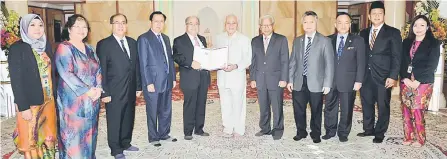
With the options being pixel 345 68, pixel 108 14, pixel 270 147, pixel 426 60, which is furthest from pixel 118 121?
pixel 108 14

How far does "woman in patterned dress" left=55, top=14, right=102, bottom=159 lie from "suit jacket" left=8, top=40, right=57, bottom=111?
19 centimetres

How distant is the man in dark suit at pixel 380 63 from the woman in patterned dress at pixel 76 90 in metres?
3.35

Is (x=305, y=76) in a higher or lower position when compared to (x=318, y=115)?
higher

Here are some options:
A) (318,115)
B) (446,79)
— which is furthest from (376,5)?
(446,79)

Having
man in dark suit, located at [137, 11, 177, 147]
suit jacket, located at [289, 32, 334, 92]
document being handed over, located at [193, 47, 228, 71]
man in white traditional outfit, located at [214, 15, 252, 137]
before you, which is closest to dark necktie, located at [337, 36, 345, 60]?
suit jacket, located at [289, 32, 334, 92]

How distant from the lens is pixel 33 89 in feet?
11.1

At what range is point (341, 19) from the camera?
193 inches

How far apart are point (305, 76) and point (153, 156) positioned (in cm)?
211

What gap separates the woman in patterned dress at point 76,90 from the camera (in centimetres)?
342

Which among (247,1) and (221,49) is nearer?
(221,49)

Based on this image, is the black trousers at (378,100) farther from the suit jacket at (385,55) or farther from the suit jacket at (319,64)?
the suit jacket at (319,64)

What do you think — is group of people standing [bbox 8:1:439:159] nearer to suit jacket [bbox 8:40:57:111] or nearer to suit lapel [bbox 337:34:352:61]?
suit lapel [bbox 337:34:352:61]

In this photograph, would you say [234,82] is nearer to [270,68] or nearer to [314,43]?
[270,68]

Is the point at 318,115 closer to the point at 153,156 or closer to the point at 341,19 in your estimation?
the point at 341,19
